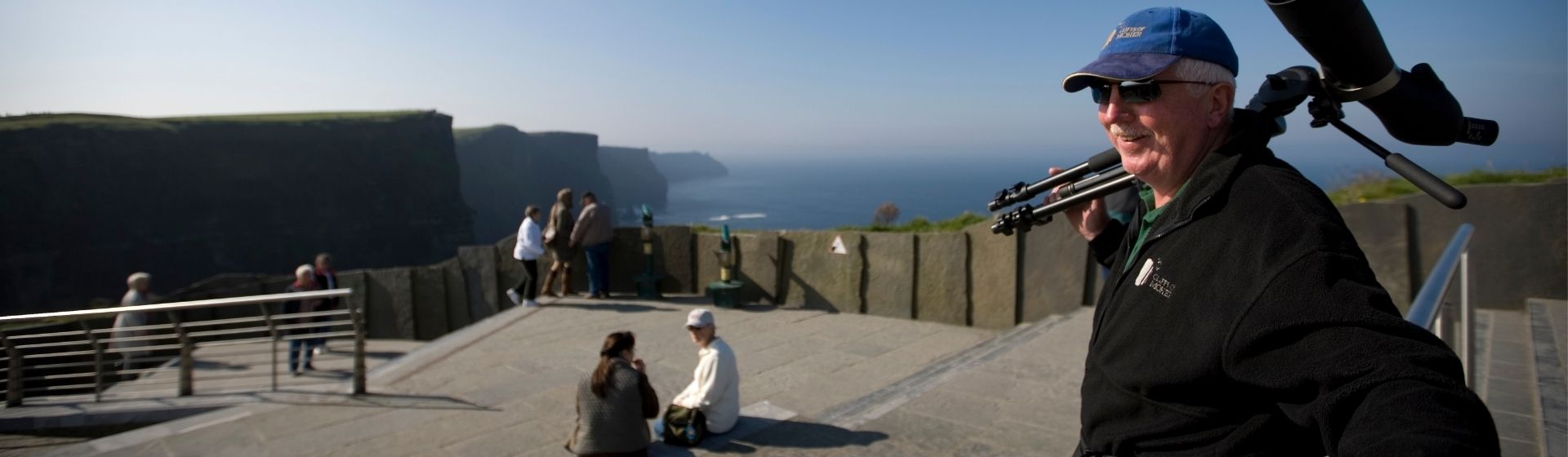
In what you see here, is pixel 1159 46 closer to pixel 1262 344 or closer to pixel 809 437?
pixel 1262 344

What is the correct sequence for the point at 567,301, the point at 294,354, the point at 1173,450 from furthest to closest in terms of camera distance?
the point at 567,301 < the point at 294,354 < the point at 1173,450

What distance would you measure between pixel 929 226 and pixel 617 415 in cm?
729

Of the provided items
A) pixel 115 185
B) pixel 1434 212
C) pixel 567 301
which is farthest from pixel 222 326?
pixel 115 185

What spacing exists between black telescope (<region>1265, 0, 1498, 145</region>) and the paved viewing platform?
275 centimetres

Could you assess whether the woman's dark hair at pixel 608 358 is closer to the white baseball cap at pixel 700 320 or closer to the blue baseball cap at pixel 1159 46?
the white baseball cap at pixel 700 320

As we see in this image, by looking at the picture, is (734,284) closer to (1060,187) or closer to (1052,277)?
(1052,277)

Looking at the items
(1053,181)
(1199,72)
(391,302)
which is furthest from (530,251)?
(1199,72)

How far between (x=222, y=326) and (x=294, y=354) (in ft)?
21.5

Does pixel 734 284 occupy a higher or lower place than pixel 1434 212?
lower

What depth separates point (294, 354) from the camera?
10.4 m

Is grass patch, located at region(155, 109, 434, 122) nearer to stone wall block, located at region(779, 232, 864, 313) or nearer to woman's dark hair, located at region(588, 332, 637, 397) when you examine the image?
stone wall block, located at region(779, 232, 864, 313)

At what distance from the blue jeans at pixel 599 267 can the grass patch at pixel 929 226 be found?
336 cm

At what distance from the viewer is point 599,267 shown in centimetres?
1161

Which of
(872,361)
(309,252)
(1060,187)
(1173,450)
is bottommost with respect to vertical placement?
(309,252)
